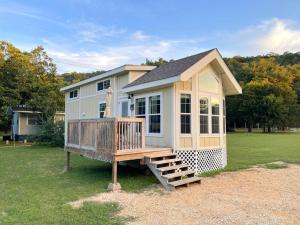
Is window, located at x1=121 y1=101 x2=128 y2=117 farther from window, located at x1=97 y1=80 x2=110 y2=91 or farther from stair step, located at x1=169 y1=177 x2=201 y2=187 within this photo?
stair step, located at x1=169 y1=177 x2=201 y2=187

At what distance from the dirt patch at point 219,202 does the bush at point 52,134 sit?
49.0ft

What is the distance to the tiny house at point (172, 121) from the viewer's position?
8430mm

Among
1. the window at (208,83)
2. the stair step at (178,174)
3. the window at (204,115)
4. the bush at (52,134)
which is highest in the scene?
the window at (208,83)

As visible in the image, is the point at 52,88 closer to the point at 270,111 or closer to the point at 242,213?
the point at 242,213

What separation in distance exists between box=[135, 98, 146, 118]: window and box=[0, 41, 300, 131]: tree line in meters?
14.0

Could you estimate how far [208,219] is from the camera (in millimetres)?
5230

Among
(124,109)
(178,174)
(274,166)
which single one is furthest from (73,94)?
(274,166)

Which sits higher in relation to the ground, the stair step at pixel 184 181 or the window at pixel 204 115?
the window at pixel 204 115

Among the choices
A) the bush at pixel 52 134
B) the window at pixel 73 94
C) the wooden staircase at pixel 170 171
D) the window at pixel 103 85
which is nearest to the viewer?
the wooden staircase at pixel 170 171

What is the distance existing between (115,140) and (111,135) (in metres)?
0.25

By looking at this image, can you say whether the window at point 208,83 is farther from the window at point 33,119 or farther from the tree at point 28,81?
the window at point 33,119

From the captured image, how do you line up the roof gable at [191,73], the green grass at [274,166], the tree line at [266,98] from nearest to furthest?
the roof gable at [191,73], the green grass at [274,166], the tree line at [266,98]

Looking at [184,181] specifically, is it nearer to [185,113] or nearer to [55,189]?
[185,113]

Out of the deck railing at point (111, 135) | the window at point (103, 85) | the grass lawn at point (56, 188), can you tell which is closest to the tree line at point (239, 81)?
the window at point (103, 85)
